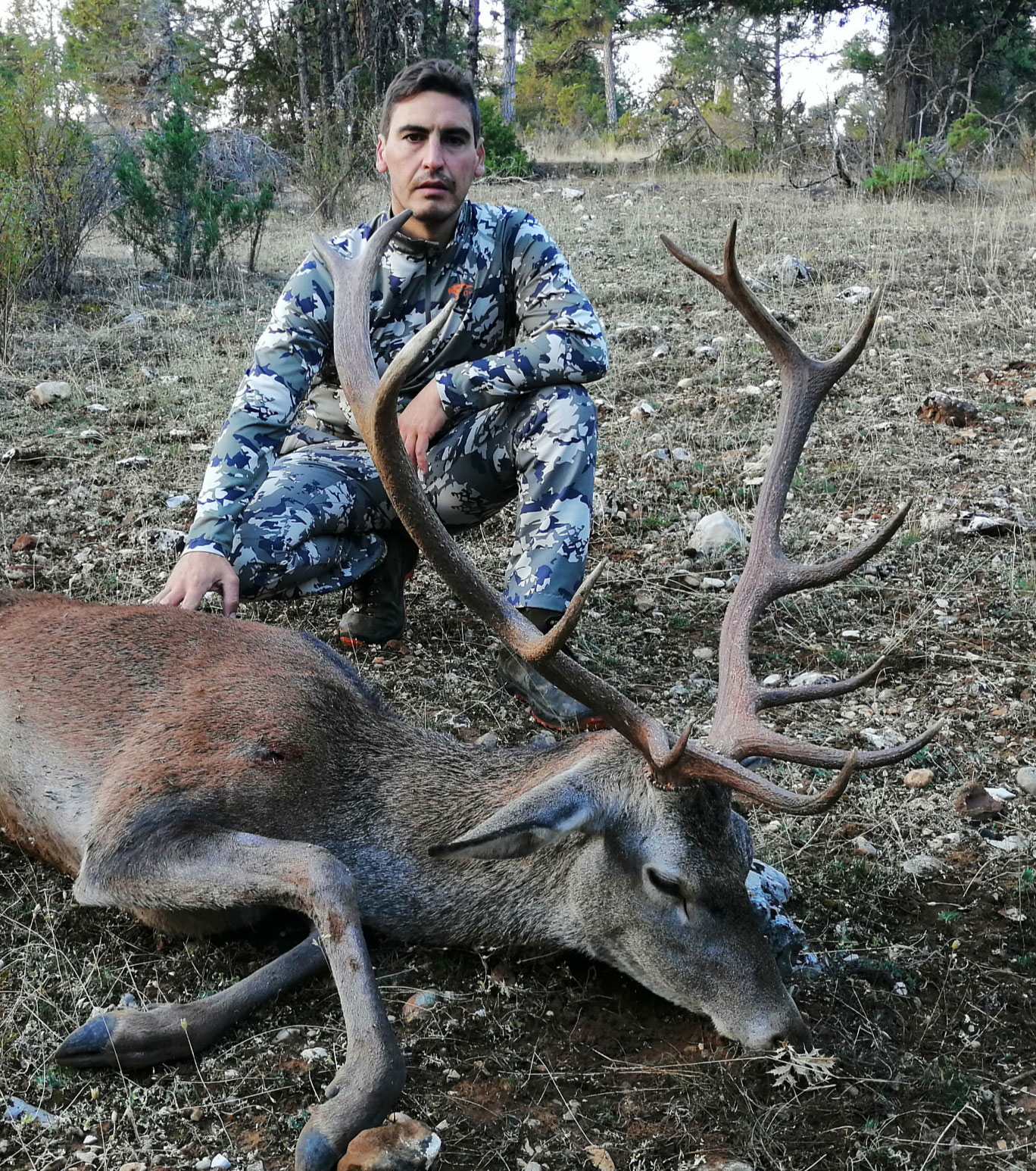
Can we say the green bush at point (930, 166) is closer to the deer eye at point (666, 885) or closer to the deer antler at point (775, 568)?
the deer antler at point (775, 568)

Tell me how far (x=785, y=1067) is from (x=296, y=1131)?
115 centimetres

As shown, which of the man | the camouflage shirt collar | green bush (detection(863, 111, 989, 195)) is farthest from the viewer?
green bush (detection(863, 111, 989, 195))

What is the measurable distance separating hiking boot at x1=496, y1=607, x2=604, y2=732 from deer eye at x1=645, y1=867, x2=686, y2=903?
1.45 m

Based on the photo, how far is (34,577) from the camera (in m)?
5.53

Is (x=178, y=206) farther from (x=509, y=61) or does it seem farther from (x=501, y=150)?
(x=509, y=61)

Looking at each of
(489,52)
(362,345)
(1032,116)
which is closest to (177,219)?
(362,345)

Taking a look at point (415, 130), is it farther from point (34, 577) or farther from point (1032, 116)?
point (1032, 116)

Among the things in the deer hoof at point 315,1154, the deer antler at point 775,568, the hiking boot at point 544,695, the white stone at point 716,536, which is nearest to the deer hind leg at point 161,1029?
the deer hoof at point 315,1154

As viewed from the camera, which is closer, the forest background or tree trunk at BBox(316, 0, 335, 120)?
the forest background

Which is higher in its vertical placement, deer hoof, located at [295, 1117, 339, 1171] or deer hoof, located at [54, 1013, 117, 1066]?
deer hoof, located at [54, 1013, 117, 1066]

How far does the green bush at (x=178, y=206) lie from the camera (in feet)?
36.7

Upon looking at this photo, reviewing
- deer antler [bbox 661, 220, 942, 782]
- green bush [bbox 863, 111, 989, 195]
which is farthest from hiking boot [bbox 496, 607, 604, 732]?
green bush [bbox 863, 111, 989, 195]

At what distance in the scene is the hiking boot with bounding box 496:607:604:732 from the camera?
464cm

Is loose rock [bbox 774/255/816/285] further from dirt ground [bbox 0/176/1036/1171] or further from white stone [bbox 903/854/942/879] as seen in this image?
white stone [bbox 903/854/942/879]
